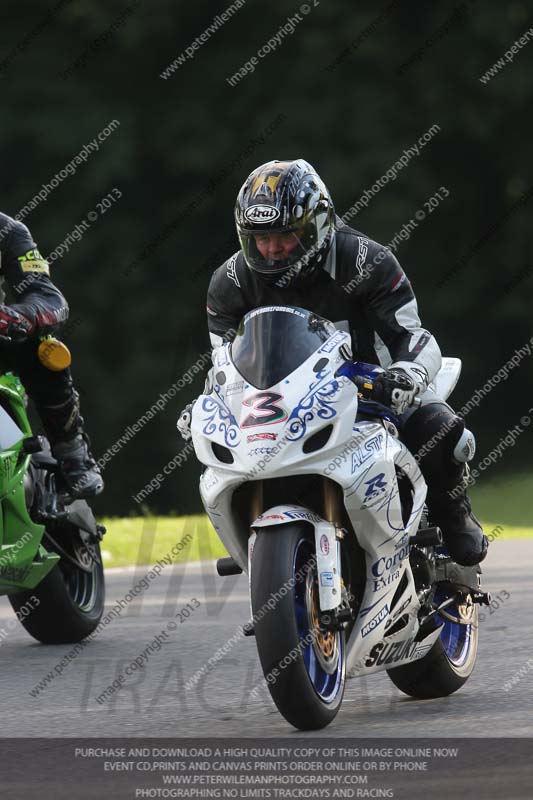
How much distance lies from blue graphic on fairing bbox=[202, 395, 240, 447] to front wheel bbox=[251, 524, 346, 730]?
33 cm

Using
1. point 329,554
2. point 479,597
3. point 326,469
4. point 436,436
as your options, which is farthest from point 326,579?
point 479,597

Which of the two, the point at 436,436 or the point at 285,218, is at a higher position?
the point at 285,218

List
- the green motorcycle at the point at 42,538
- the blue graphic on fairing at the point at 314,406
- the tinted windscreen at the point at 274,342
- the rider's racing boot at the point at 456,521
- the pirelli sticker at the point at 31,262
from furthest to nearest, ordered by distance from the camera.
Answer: the pirelli sticker at the point at 31,262
the green motorcycle at the point at 42,538
the rider's racing boot at the point at 456,521
the tinted windscreen at the point at 274,342
the blue graphic on fairing at the point at 314,406

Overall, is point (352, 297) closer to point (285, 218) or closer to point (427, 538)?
point (285, 218)

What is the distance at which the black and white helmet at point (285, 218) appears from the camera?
603 cm

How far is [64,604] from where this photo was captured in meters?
8.43

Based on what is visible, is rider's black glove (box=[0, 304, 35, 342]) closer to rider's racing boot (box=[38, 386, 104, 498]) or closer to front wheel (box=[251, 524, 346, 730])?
rider's racing boot (box=[38, 386, 104, 498])

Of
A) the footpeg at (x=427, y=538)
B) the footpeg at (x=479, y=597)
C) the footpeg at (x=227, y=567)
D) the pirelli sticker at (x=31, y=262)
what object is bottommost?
the pirelli sticker at (x=31, y=262)

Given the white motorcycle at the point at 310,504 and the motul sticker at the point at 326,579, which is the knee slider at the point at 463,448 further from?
the motul sticker at the point at 326,579

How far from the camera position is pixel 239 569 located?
603 cm

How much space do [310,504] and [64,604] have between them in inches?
116

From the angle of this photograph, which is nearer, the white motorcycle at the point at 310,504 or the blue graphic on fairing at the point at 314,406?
the white motorcycle at the point at 310,504

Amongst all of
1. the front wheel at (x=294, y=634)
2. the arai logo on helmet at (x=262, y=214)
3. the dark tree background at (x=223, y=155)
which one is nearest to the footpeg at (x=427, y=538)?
the front wheel at (x=294, y=634)

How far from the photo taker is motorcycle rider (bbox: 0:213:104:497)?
8.27 meters
